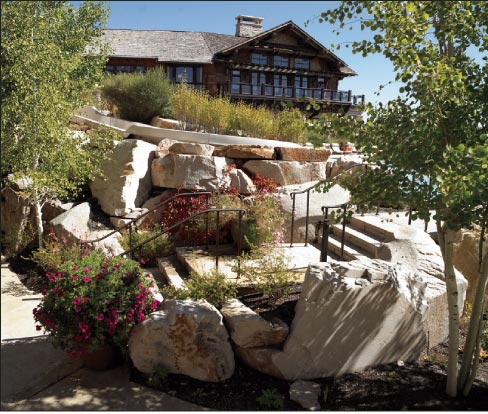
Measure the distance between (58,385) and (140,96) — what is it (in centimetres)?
960

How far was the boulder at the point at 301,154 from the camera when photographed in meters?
9.45

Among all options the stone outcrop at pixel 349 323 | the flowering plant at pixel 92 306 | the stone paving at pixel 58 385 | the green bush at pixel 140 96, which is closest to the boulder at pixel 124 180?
the green bush at pixel 140 96

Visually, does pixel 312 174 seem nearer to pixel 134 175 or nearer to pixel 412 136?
pixel 134 175

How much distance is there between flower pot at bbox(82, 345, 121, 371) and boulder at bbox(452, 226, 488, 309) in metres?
4.41

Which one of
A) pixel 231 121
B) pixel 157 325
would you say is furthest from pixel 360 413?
pixel 231 121

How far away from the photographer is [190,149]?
9.03 meters

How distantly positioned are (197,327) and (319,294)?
1.21m

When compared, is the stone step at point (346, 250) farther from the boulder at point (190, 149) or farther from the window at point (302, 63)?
the window at point (302, 63)

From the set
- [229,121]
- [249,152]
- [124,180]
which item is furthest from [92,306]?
[229,121]

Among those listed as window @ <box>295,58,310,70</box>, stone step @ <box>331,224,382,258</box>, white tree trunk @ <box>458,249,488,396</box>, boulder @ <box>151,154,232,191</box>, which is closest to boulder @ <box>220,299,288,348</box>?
white tree trunk @ <box>458,249,488,396</box>

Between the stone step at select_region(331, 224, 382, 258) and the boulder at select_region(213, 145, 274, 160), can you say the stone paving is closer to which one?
the stone step at select_region(331, 224, 382, 258)

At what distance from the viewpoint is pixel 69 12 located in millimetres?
9570

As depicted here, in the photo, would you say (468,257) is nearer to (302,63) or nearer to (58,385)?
(58,385)

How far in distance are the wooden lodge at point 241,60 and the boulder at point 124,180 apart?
1130cm
